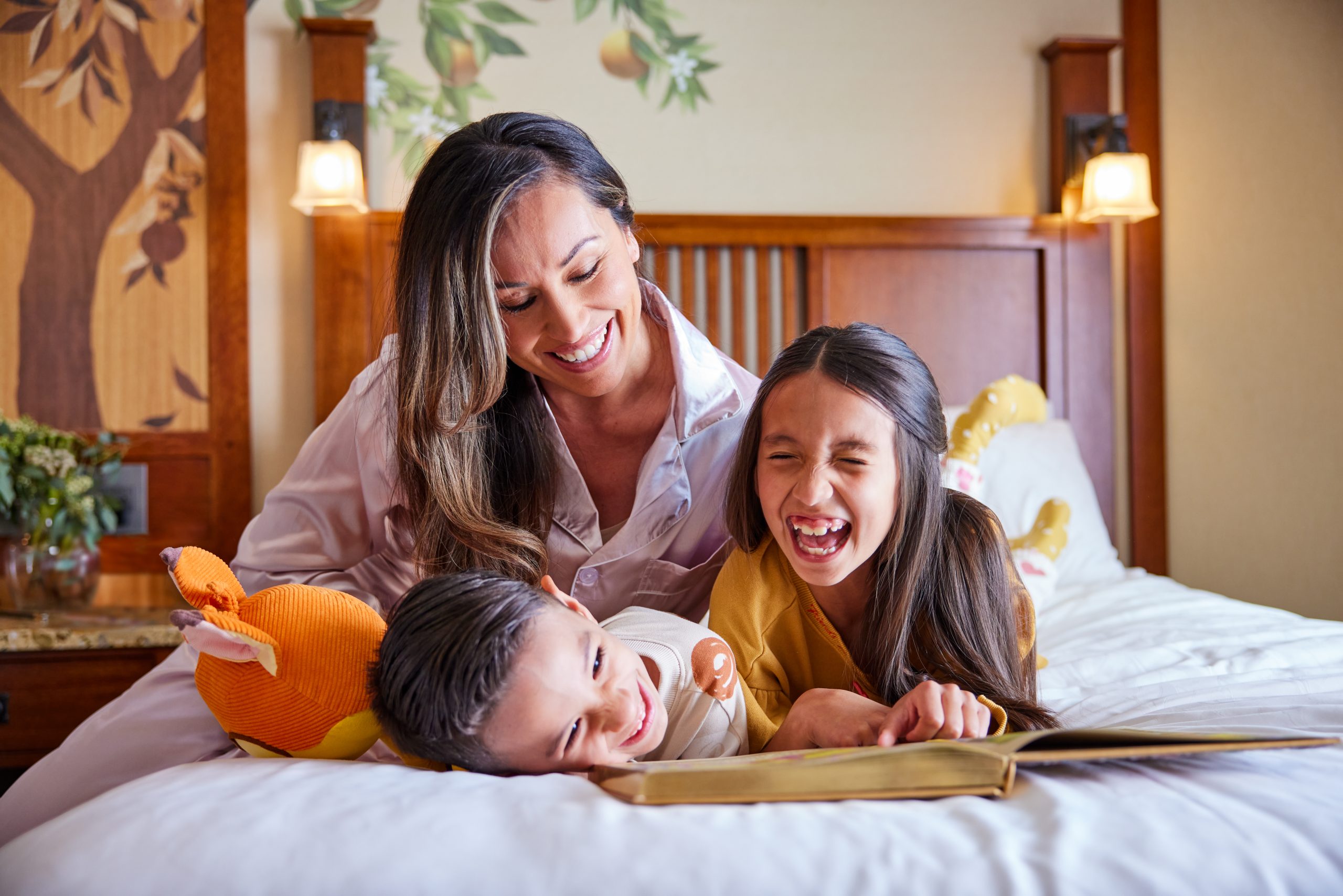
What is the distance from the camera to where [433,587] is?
772mm

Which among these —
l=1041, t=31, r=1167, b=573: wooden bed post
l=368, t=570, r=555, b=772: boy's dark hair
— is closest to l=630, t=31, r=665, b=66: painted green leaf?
l=1041, t=31, r=1167, b=573: wooden bed post

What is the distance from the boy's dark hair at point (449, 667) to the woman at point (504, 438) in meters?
0.36

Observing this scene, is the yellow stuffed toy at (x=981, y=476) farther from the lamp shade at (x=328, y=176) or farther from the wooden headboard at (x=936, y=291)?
the lamp shade at (x=328, y=176)

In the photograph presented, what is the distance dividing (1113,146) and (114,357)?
2.63 meters

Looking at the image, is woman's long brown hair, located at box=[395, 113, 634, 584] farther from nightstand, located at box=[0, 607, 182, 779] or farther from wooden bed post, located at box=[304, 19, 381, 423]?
wooden bed post, located at box=[304, 19, 381, 423]

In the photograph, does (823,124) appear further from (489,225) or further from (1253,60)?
(489,225)

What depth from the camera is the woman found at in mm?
1057

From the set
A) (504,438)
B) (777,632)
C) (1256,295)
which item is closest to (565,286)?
(504,438)

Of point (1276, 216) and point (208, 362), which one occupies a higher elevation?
point (1276, 216)

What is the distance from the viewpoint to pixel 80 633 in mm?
1884

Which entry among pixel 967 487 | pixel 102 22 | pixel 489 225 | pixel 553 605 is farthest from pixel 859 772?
pixel 102 22

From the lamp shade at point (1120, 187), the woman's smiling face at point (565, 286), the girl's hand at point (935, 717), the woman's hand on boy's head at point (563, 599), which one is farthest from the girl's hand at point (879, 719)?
the lamp shade at point (1120, 187)

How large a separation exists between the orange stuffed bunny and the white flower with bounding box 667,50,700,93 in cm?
A: 207

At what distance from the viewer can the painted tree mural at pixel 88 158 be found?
2.36 meters
